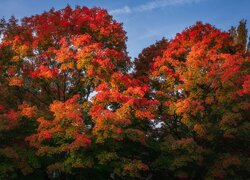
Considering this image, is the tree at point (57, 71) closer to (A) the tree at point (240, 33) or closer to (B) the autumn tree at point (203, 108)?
(B) the autumn tree at point (203, 108)

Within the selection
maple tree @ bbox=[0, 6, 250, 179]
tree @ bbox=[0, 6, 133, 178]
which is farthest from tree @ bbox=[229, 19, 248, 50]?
tree @ bbox=[0, 6, 133, 178]

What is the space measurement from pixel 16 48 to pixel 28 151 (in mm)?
6884

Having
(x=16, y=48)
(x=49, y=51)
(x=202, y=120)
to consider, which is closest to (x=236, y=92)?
(x=202, y=120)

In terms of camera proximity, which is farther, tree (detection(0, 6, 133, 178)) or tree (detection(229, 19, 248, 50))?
tree (detection(229, 19, 248, 50))

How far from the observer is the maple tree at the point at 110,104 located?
19422 mm

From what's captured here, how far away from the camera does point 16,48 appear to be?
23.2 metres

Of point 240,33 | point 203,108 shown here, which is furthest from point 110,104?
point 240,33

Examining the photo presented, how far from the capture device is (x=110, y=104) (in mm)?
21953

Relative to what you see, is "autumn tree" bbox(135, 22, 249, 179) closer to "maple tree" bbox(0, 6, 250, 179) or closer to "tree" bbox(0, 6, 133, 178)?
"maple tree" bbox(0, 6, 250, 179)

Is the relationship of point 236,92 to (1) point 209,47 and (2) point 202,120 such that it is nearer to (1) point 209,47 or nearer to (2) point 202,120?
(2) point 202,120

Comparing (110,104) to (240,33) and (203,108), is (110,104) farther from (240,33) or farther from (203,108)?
(240,33)

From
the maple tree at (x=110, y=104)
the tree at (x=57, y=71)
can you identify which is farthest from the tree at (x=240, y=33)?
the tree at (x=57, y=71)

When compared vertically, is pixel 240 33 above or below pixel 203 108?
above

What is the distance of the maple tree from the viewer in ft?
63.7
